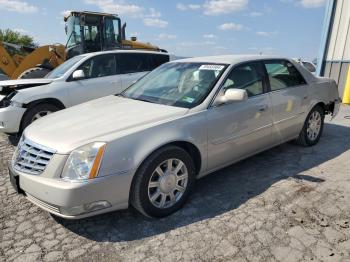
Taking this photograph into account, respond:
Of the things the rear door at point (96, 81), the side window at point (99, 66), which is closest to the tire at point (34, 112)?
the rear door at point (96, 81)

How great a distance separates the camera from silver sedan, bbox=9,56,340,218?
9.37ft

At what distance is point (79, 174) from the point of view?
9.22ft

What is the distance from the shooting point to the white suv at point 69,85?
6.01m

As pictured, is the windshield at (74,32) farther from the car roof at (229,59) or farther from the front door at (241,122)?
the front door at (241,122)

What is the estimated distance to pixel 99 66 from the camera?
7.19 metres

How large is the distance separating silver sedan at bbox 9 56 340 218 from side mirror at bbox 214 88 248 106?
11 mm

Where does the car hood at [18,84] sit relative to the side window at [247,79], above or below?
below

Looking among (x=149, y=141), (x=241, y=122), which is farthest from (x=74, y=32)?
(x=149, y=141)

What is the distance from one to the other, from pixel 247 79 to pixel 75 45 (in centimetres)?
896

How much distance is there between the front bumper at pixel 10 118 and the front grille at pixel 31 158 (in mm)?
2909

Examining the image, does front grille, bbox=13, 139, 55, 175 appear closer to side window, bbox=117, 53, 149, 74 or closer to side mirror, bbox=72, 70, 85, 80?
side mirror, bbox=72, 70, 85, 80

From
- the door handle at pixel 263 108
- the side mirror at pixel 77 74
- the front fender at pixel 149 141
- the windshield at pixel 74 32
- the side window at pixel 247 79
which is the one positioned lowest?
the front fender at pixel 149 141

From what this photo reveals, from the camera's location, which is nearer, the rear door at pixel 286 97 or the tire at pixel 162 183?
the tire at pixel 162 183

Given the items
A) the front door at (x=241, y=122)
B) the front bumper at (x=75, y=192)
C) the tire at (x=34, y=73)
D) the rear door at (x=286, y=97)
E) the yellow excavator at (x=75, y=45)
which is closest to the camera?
the front bumper at (x=75, y=192)
